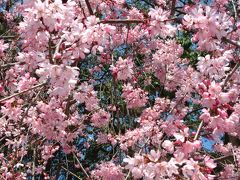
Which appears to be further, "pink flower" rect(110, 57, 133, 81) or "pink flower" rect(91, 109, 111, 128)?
"pink flower" rect(91, 109, 111, 128)

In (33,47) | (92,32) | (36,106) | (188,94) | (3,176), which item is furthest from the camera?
(188,94)

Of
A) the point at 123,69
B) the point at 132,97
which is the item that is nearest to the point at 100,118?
the point at 132,97

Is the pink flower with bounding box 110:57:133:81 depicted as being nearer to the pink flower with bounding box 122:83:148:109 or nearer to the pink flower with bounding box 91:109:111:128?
the pink flower with bounding box 91:109:111:128

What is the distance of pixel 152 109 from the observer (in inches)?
213

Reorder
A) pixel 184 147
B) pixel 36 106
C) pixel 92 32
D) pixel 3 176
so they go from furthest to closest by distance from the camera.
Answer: pixel 3 176 → pixel 36 106 → pixel 92 32 → pixel 184 147

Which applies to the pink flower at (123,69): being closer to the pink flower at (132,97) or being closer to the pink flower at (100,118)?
the pink flower at (100,118)

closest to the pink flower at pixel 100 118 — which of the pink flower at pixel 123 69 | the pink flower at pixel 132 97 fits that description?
the pink flower at pixel 132 97

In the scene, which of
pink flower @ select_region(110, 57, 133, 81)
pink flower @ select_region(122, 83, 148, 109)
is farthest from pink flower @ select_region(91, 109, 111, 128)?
pink flower @ select_region(110, 57, 133, 81)

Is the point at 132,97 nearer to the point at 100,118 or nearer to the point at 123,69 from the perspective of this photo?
the point at 100,118

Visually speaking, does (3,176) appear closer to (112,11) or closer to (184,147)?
(112,11)

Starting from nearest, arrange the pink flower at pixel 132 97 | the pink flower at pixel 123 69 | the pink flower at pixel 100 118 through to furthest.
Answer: the pink flower at pixel 123 69 → the pink flower at pixel 100 118 → the pink flower at pixel 132 97

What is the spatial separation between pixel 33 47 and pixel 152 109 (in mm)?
2343

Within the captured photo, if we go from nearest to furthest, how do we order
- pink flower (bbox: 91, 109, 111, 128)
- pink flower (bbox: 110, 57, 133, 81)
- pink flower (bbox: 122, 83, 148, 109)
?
pink flower (bbox: 110, 57, 133, 81)
pink flower (bbox: 91, 109, 111, 128)
pink flower (bbox: 122, 83, 148, 109)

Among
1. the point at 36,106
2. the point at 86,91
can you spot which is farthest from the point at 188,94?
the point at 36,106
